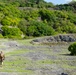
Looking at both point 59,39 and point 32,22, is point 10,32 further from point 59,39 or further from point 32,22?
point 59,39

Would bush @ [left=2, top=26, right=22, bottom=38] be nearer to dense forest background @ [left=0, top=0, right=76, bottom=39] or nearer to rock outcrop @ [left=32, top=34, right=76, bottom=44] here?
dense forest background @ [left=0, top=0, right=76, bottom=39]

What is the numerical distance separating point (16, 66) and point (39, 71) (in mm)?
2894

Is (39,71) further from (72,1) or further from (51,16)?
(72,1)

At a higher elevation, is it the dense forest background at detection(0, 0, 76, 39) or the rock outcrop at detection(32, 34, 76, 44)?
the dense forest background at detection(0, 0, 76, 39)

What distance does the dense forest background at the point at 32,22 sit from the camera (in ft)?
249

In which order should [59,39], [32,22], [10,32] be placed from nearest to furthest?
1. [59,39]
2. [10,32]
3. [32,22]

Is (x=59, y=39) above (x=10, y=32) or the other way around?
the other way around

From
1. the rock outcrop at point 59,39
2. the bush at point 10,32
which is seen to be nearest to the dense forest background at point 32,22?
the bush at point 10,32

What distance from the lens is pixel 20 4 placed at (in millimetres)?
106062

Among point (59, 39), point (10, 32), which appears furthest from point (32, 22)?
point (59, 39)

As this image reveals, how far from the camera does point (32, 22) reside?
271 ft

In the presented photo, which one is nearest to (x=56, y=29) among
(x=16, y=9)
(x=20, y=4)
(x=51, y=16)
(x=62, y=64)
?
(x=51, y=16)

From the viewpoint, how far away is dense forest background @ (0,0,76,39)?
75794mm

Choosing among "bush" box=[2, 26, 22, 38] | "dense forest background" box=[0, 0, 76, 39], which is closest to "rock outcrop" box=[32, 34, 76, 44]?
"dense forest background" box=[0, 0, 76, 39]
